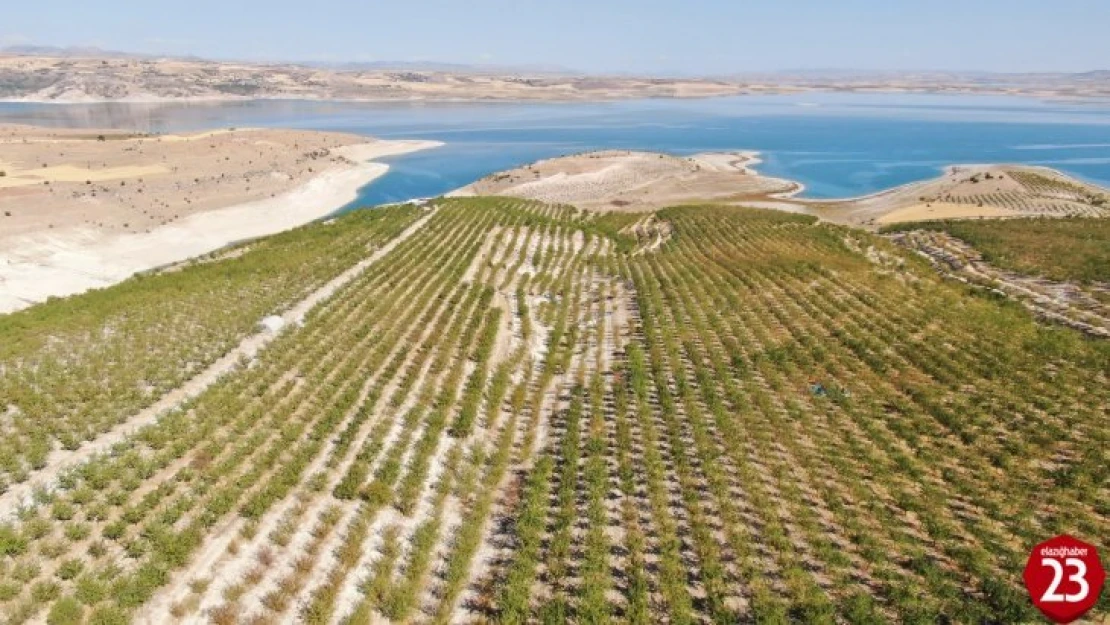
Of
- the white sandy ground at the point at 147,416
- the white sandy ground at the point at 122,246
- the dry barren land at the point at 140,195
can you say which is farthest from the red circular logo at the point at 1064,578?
the dry barren land at the point at 140,195

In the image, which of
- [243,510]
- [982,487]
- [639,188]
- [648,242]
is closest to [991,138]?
[639,188]

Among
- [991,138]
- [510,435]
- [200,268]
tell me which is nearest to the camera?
[510,435]

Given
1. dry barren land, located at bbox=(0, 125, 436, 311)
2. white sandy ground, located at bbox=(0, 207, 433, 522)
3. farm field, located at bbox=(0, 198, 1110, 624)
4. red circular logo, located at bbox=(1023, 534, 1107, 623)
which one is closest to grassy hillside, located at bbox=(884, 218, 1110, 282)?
farm field, located at bbox=(0, 198, 1110, 624)

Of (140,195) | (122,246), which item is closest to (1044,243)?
(122,246)

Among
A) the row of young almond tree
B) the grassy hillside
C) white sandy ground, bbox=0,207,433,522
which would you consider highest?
the grassy hillside

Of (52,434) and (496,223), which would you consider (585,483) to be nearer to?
(52,434)

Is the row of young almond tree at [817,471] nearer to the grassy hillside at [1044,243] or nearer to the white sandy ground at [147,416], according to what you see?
the grassy hillside at [1044,243]

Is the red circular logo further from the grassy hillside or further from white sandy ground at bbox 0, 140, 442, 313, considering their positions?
white sandy ground at bbox 0, 140, 442, 313
